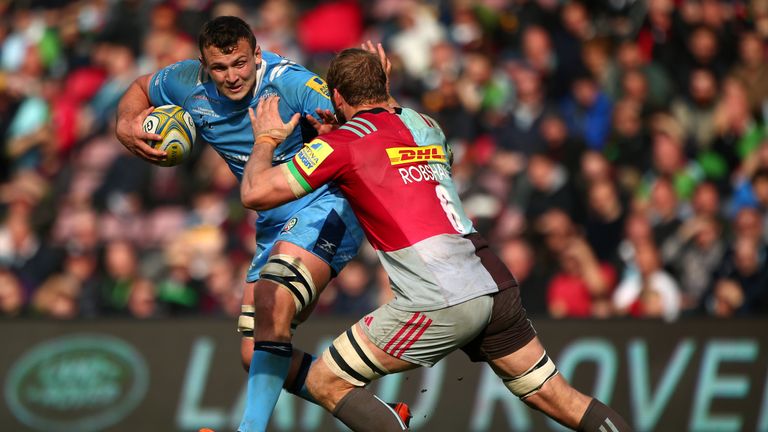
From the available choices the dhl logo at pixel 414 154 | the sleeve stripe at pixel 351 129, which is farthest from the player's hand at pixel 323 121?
the dhl logo at pixel 414 154

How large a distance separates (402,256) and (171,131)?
1687mm

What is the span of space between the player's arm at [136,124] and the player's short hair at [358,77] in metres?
1.20

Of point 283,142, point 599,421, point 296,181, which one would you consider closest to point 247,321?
point 283,142

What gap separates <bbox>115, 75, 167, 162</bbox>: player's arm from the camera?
24.2 ft

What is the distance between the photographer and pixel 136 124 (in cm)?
744

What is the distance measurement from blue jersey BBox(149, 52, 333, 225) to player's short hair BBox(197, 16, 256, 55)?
0.33 meters

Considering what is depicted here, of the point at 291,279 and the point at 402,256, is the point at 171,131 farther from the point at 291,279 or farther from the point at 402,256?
the point at 402,256

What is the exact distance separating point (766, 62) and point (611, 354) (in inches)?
180

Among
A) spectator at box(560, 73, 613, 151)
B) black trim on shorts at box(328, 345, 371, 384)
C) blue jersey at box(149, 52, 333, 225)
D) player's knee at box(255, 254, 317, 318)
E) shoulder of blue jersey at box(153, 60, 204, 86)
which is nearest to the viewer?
black trim on shorts at box(328, 345, 371, 384)

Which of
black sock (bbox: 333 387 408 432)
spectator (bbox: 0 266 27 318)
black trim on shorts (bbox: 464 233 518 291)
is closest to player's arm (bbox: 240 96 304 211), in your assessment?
black trim on shorts (bbox: 464 233 518 291)

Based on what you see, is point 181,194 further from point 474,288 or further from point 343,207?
point 474,288

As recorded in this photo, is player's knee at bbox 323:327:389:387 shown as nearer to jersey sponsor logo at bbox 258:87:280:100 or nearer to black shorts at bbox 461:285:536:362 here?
black shorts at bbox 461:285:536:362

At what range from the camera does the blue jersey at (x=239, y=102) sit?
7.49 meters

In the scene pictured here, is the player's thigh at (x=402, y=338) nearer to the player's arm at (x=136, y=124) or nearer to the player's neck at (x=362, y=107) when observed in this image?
the player's neck at (x=362, y=107)
